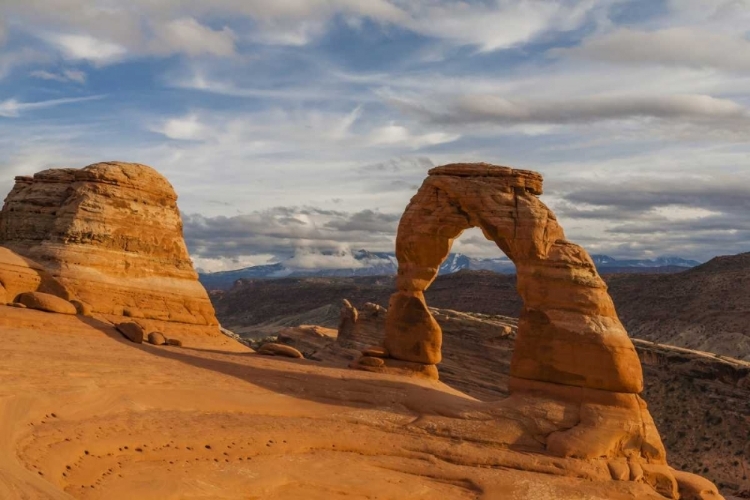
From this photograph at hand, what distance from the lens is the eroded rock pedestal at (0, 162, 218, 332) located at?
93.0ft

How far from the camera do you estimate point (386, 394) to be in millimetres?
22391

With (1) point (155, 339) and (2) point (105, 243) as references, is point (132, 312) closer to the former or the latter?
(2) point (105, 243)

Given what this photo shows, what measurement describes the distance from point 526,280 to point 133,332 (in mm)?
12648

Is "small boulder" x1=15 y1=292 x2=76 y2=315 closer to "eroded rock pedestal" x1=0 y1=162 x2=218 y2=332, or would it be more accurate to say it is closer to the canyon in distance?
the canyon in distance

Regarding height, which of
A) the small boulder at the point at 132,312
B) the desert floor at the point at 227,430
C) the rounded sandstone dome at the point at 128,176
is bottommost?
the desert floor at the point at 227,430

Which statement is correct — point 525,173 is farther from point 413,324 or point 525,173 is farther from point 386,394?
point 386,394

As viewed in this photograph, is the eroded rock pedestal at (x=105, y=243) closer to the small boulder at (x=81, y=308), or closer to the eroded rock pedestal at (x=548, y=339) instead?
the small boulder at (x=81, y=308)

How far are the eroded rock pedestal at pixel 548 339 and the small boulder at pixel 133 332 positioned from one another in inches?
289

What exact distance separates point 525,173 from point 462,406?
26.1 feet

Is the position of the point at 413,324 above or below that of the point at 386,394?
above

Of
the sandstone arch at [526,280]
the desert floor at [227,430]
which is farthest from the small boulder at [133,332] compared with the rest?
the sandstone arch at [526,280]

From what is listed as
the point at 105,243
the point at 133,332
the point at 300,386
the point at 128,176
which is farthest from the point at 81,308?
the point at 300,386

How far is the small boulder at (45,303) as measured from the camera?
976 inches

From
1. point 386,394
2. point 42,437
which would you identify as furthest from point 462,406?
point 42,437
